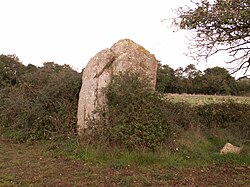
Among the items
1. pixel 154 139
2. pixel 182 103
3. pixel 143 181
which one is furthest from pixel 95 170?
pixel 182 103

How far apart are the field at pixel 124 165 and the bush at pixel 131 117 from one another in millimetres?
418

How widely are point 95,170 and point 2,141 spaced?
602cm

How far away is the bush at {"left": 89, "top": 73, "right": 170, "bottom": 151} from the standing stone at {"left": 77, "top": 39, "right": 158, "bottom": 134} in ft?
1.94

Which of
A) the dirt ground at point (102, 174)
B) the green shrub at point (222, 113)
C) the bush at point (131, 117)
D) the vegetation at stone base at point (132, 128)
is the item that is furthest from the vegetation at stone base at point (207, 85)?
the dirt ground at point (102, 174)

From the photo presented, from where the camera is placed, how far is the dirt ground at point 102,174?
7223 mm

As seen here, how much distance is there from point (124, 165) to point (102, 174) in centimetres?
104

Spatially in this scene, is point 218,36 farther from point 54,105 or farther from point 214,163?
point 54,105

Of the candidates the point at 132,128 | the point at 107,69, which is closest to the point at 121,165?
the point at 132,128

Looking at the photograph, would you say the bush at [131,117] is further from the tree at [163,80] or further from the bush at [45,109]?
the bush at [45,109]

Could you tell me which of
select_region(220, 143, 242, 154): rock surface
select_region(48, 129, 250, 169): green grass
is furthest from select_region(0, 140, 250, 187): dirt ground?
select_region(220, 143, 242, 154): rock surface

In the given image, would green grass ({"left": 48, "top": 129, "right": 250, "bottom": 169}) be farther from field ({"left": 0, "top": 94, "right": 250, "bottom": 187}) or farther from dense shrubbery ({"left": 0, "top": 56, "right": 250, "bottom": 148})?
dense shrubbery ({"left": 0, "top": 56, "right": 250, "bottom": 148})

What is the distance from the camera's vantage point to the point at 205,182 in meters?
7.43

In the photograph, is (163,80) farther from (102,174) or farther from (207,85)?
(207,85)

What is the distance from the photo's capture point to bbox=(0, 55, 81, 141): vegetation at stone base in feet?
40.7
